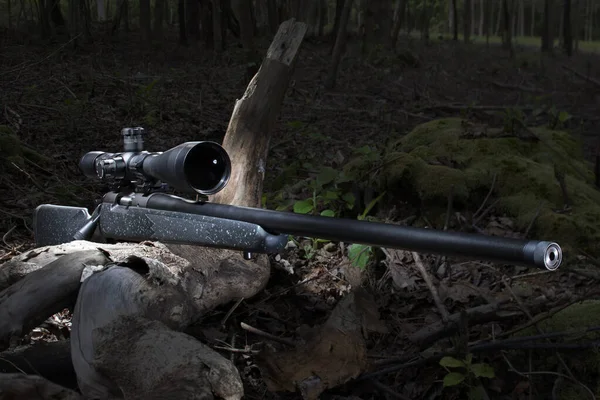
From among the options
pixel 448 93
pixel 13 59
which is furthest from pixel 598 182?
pixel 13 59

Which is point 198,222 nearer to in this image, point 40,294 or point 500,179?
point 40,294

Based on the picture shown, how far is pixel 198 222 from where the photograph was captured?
11.7ft

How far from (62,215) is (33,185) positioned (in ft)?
8.04

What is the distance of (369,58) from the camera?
57.2 ft

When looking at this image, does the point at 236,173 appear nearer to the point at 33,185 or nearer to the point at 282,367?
the point at 282,367

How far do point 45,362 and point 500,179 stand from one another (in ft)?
12.7

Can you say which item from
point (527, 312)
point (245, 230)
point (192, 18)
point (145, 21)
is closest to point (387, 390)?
point (527, 312)

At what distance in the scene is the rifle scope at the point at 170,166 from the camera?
3.49 m

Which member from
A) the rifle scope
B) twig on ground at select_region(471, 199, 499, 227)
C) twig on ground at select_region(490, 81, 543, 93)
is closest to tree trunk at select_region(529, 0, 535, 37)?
twig on ground at select_region(490, 81, 543, 93)

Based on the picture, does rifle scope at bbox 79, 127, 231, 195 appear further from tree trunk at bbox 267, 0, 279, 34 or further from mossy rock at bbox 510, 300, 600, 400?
tree trunk at bbox 267, 0, 279, 34

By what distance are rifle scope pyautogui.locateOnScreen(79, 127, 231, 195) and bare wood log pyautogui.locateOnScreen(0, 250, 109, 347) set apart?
0.59m

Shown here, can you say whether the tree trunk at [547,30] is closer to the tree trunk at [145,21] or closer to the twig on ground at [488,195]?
the tree trunk at [145,21]

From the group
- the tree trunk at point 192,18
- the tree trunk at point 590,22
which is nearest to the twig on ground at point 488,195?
the tree trunk at point 192,18

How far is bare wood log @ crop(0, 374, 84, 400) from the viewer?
8.60 ft
